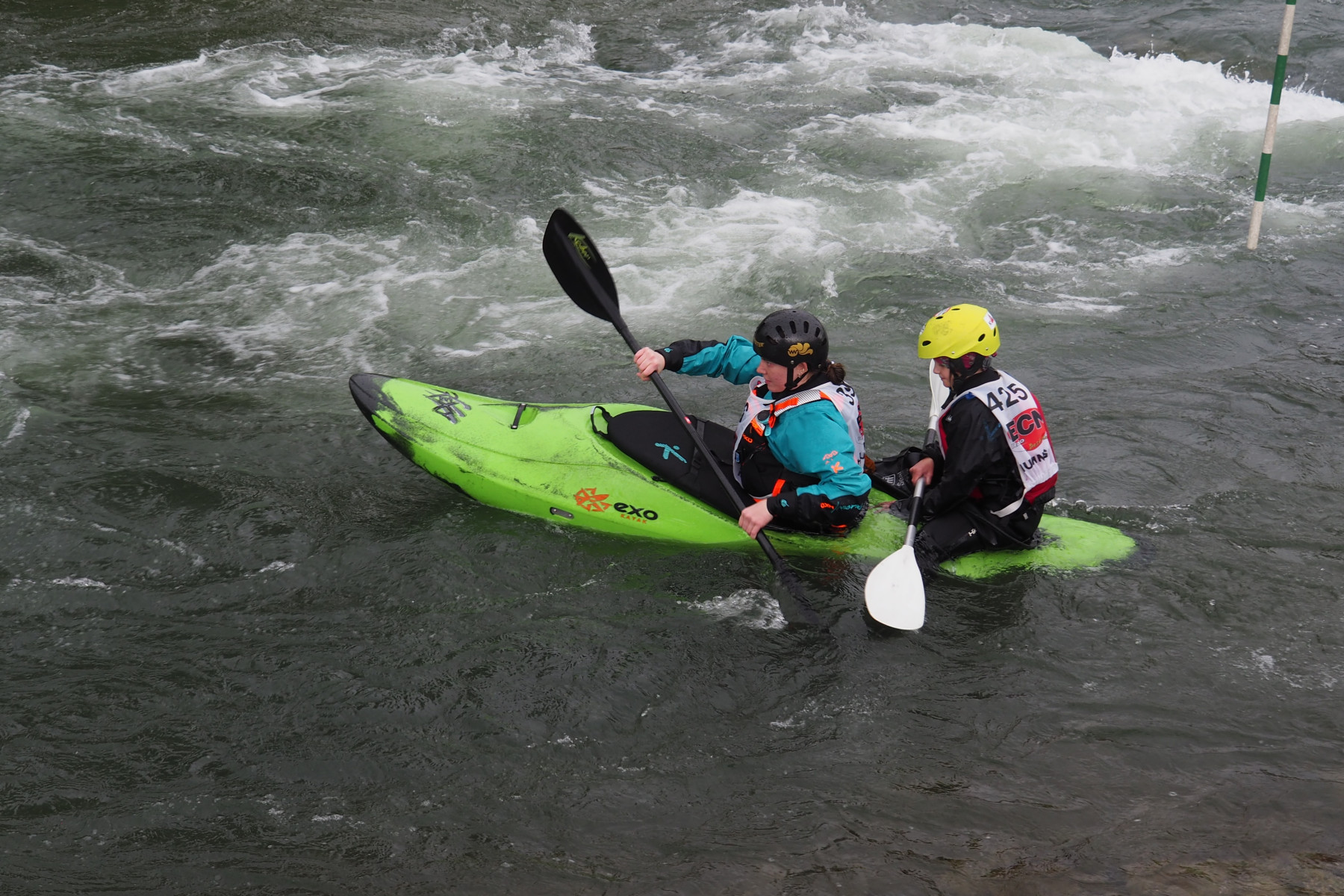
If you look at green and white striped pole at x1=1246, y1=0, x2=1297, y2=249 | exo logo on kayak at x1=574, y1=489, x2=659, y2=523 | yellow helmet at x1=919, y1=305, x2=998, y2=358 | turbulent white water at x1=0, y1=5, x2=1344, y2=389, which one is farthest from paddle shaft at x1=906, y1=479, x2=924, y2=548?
green and white striped pole at x1=1246, y1=0, x2=1297, y2=249

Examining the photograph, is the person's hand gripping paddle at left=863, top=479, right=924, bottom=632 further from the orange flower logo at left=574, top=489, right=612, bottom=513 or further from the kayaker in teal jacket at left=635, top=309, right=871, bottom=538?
the orange flower logo at left=574, top=489, right=612, bottom=513

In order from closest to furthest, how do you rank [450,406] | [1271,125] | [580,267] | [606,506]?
[606,506], [450,406], [580,267], [1271,125]

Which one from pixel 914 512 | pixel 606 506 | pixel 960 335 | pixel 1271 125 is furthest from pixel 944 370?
pixel 1271 125

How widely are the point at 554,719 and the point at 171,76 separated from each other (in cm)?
864

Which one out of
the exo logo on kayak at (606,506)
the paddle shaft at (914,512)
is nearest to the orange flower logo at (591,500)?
the exo logo on kayak at (606,506)

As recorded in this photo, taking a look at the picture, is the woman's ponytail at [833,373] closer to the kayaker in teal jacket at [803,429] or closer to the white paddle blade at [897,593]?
the kayaker in teal jacket at [803,429]

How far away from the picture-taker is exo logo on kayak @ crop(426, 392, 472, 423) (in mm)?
4777

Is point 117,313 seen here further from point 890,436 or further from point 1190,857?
point 1190,857

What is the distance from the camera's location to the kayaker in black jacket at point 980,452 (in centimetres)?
399

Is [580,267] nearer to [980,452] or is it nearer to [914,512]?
[914,512]

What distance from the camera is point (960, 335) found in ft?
13.0

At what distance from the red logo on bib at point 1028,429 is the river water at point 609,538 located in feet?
2.14

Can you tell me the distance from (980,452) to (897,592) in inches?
24.3

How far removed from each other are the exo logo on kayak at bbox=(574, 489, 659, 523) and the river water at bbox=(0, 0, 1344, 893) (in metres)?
0.16
